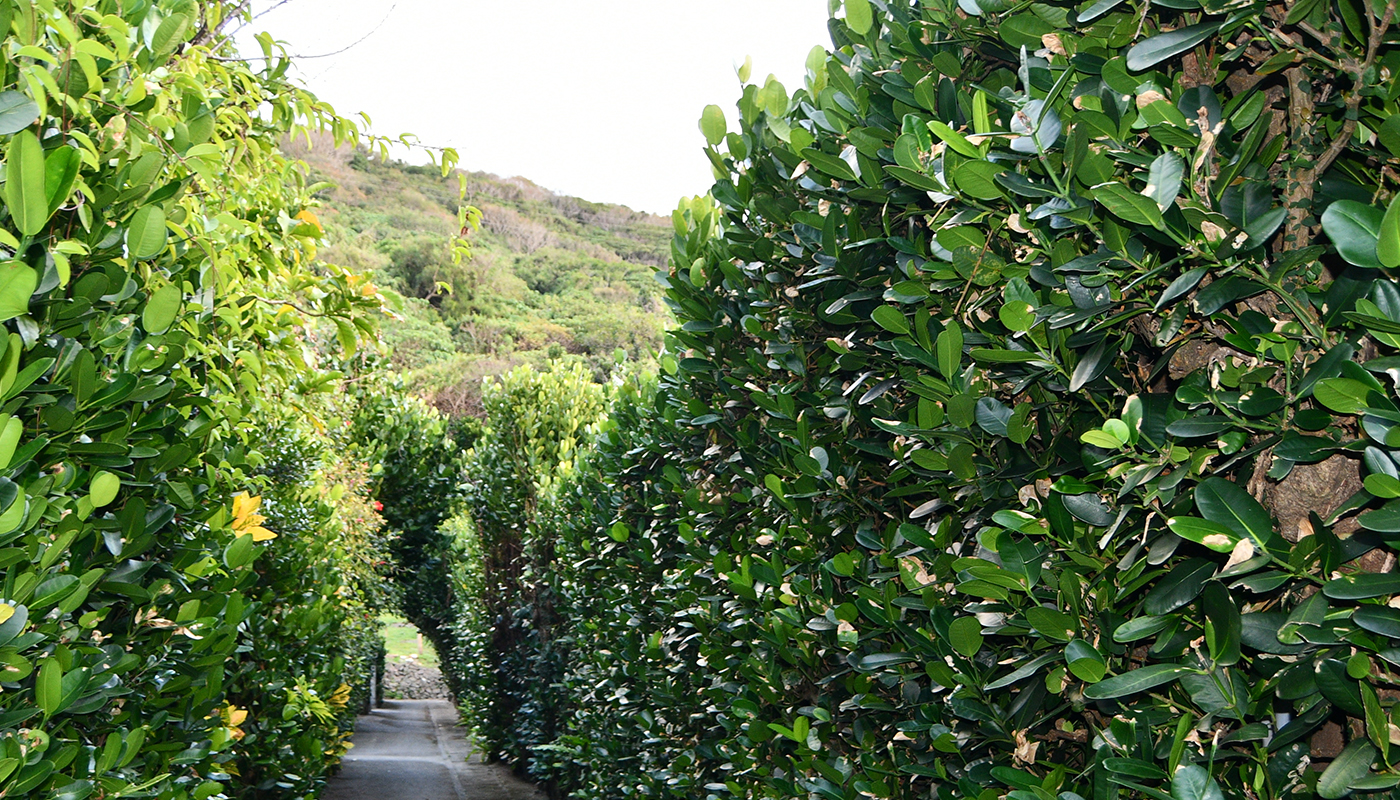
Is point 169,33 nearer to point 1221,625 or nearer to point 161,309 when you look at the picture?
point 161,309

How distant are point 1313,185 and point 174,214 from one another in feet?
8.74

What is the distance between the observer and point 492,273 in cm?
5041

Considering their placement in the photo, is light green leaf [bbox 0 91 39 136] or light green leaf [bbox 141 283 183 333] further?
light green leaf [bbox 141 283 183 333]

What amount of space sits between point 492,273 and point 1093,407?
5116 cm

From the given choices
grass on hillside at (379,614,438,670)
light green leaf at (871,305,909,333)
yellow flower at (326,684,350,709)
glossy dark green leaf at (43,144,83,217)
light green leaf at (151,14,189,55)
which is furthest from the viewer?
grass on hillside at (379,614,438,670)

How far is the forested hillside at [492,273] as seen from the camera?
41312mm

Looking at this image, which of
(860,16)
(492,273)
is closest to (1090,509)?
(860,16)

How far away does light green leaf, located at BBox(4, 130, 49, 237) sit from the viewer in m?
1.46

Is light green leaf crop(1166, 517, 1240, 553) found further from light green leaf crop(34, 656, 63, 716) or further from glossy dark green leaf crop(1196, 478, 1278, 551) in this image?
light green leaf crop(34, 656, 63, 716)

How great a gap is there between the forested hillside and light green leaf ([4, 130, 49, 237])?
105 ft

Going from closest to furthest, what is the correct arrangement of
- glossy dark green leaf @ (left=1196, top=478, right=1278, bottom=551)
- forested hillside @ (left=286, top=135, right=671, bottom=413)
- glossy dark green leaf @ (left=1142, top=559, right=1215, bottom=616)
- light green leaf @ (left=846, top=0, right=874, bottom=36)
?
1. glossy dark green leaf @ (left=1196, top=478, right=1278, bottom=551)
2. glossy dark green leaf @ (left=1142, top=559, right=1215, bottom=616)
3. light green leaf @ (left=846, top=0, right=874, bottom=36)
4. forested hillside @ (left=286, top=135, right=671, bottom=413)

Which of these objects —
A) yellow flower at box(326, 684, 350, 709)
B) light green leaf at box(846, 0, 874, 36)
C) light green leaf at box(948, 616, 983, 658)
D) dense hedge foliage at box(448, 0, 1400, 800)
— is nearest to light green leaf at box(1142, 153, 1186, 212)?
dense hedge foliage at box(448, 0, 1400, 800)

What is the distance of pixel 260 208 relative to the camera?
3.99m

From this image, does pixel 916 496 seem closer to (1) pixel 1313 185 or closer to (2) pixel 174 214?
(1) pixel 1313 185
